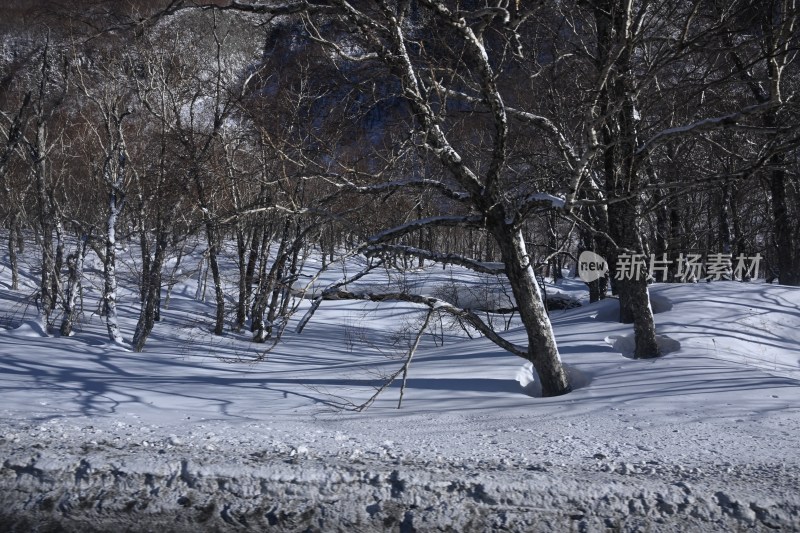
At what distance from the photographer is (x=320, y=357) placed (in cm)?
1276

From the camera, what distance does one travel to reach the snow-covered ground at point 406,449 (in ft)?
12.8

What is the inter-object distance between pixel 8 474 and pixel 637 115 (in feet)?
24.2

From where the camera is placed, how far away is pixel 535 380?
25.3 ft

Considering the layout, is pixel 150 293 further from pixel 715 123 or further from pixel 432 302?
pixel 715 123

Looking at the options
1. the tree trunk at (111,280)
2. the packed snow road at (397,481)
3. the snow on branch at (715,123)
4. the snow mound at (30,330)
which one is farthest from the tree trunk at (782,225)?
the snow mound at (30,330)

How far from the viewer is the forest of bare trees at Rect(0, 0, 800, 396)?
626cm

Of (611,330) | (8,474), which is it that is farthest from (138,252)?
(8,474)

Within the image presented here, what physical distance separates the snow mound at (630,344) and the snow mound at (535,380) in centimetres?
129

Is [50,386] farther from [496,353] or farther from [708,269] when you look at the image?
[708,269]

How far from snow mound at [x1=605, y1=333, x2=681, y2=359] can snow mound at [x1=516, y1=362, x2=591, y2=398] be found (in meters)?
1.29

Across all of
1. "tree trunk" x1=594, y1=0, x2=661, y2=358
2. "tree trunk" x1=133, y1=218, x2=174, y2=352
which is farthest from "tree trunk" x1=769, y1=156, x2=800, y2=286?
"tree trunk" x1=133, y1=218, x2=174, y2=352

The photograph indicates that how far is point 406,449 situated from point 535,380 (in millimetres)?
3382
